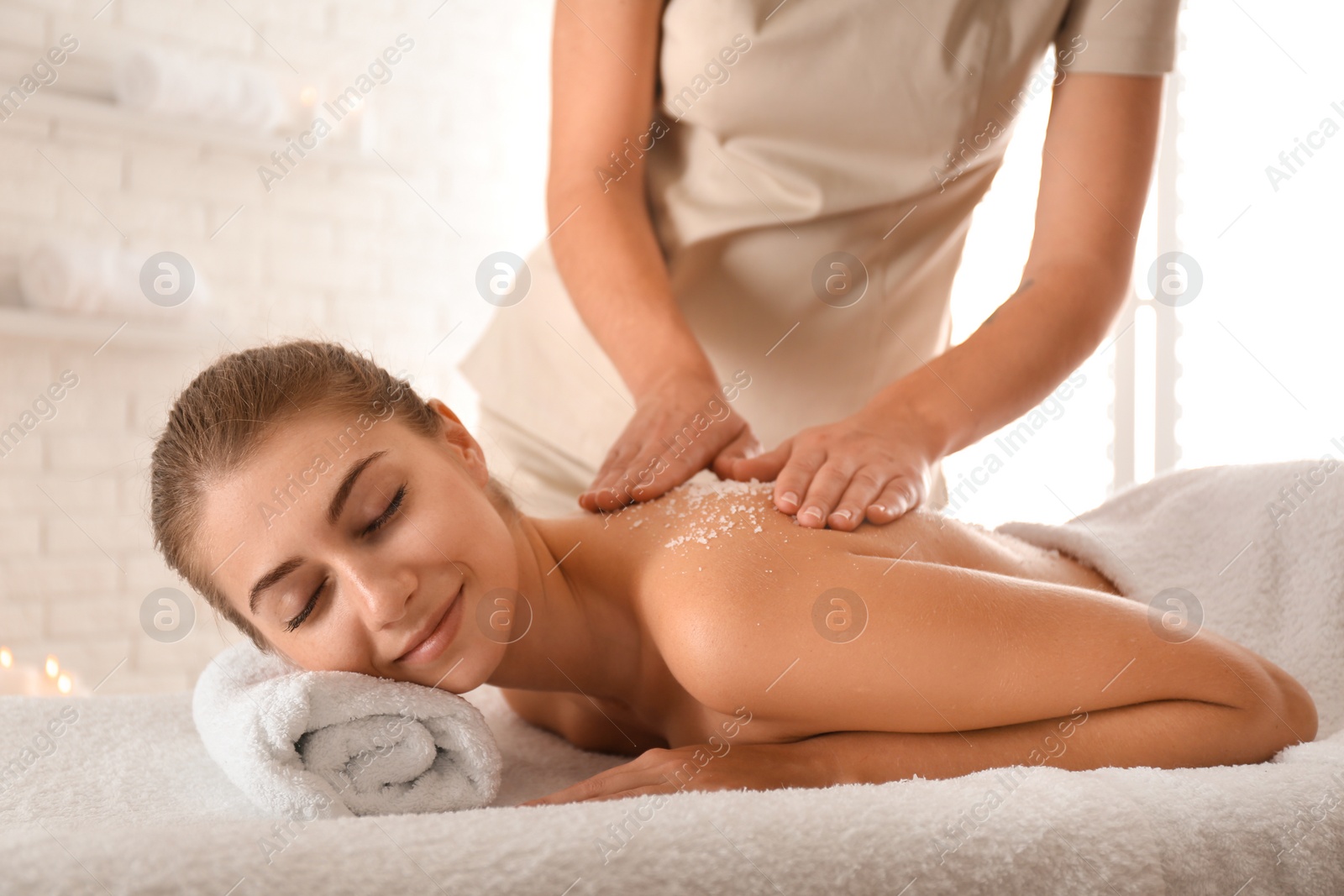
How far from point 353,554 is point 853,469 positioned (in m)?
0.43

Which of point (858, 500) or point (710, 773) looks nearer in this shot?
point (710, 773)

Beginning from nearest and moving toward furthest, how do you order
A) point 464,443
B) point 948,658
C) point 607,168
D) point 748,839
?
1. point 748,839
2. point 948,658
3. point 464,443
4. point 607,168

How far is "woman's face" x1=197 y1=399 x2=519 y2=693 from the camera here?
84 cm

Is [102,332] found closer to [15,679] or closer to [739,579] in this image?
[15,679]

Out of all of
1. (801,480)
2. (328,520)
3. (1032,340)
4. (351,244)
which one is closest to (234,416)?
(328,520)

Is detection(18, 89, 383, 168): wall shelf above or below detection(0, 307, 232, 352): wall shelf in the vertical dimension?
above

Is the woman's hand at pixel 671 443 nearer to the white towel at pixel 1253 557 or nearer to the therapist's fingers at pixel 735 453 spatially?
the therapist's fingers at pixel 735 453

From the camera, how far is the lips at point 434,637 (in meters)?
0.86

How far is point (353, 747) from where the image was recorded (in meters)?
0.81

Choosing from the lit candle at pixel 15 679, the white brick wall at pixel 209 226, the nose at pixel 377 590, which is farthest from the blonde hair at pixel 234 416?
the white brick wall at pixel 209 226

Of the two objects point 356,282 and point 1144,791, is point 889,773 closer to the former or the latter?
point 1144,791

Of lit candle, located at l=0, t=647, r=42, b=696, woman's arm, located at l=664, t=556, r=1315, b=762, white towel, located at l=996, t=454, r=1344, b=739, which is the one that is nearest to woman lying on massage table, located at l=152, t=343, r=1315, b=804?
woman's arm, located at l=664, t=556, r=1315, b=762

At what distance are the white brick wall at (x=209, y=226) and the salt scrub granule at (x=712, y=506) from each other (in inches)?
60.2

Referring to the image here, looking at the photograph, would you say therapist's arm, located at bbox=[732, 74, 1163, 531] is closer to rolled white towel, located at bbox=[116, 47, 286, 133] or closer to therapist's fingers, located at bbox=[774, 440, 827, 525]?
therapist's fingers, located at bbox=[774, 440, 827, 525]
